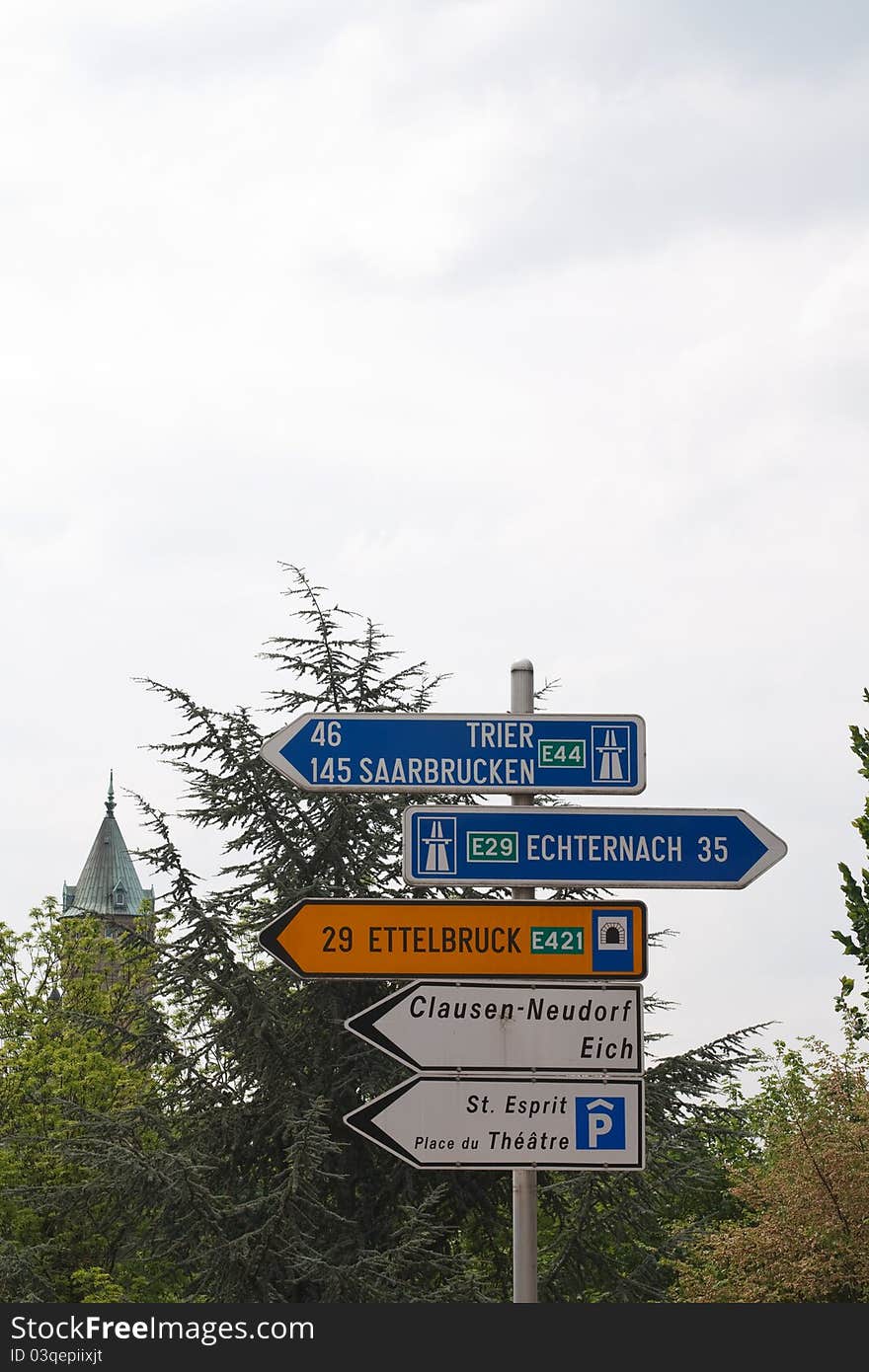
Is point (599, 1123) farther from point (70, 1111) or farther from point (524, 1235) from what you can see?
point (70, 1111)

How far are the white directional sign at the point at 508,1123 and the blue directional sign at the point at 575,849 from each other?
93cm

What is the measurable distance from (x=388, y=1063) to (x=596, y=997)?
9.30 meters

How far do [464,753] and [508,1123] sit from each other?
67.1 inches

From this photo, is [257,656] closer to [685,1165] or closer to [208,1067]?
[208,1067]

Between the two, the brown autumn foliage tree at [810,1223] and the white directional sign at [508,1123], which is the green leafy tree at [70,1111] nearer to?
the brown autumn foliage tree at [810,1223]

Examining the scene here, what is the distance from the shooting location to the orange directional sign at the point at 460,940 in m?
6.77

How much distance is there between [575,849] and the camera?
6.93 m

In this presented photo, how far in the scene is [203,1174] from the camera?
15664mm

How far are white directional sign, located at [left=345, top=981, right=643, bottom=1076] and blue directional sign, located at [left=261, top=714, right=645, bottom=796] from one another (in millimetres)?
963

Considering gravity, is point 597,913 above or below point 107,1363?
above

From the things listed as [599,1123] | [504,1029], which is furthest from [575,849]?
[599,1123]

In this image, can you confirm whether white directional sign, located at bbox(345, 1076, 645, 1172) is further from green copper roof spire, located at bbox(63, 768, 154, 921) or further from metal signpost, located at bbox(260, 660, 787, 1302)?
green copper roof spire, located at bbox(63, 768, 154, 921)

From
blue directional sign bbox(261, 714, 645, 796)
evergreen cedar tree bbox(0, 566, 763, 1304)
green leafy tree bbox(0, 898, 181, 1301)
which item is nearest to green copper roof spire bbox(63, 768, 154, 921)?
green leafy tree bbox(0, 898, 181, 1301)

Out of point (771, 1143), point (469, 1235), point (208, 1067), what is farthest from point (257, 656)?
point (771, 1143)
